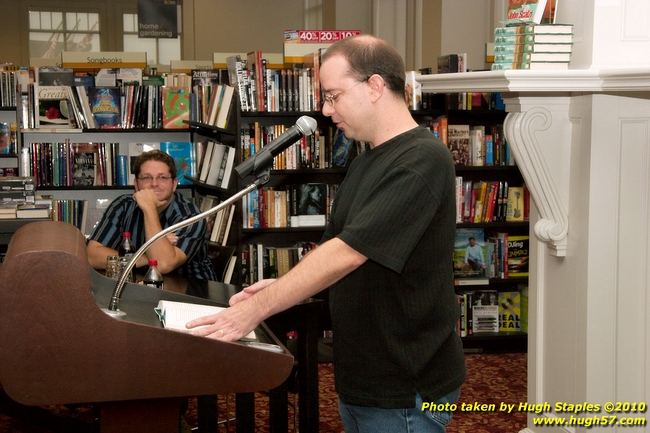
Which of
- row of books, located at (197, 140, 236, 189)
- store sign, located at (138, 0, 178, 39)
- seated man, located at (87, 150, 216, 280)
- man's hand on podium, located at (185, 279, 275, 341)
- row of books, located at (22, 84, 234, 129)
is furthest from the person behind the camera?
store sign, located at (138, 0, 178, 39)

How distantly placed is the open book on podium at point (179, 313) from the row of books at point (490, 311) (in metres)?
3.50

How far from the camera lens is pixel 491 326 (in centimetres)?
529

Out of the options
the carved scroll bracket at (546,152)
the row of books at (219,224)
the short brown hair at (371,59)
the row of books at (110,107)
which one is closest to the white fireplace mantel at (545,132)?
the carved scroll bracket at (546,152)

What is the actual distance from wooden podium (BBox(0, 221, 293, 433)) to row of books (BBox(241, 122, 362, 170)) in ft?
11.4

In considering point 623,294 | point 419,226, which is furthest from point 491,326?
point 419,226

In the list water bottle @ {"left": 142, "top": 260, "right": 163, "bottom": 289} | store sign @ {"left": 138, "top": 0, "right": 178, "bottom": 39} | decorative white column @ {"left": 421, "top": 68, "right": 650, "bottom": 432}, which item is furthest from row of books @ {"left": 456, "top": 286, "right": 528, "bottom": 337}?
store sign @ {"left": 138, "top": 0, "right": 178, "bottom": 39}

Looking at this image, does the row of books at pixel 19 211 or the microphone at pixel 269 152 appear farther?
the row of books at pixel 19 211

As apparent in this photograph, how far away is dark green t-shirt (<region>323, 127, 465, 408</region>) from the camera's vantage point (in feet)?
5.36

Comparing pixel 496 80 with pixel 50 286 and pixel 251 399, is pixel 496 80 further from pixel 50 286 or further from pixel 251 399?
pixel 50 286

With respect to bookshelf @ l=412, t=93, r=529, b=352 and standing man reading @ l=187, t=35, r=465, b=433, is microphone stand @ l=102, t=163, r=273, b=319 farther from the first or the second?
bookshelf @ l=412, t=93, r=529, b=352

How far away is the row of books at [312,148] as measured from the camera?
4973 mm

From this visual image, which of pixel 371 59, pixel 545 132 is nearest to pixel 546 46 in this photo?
pixel 545 132

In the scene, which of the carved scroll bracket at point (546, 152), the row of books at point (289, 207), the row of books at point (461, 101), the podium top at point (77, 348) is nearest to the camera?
the podium top at point (77, 348)

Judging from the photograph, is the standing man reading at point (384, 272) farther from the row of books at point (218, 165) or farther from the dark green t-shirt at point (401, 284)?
the row of books at point (218, 165)
